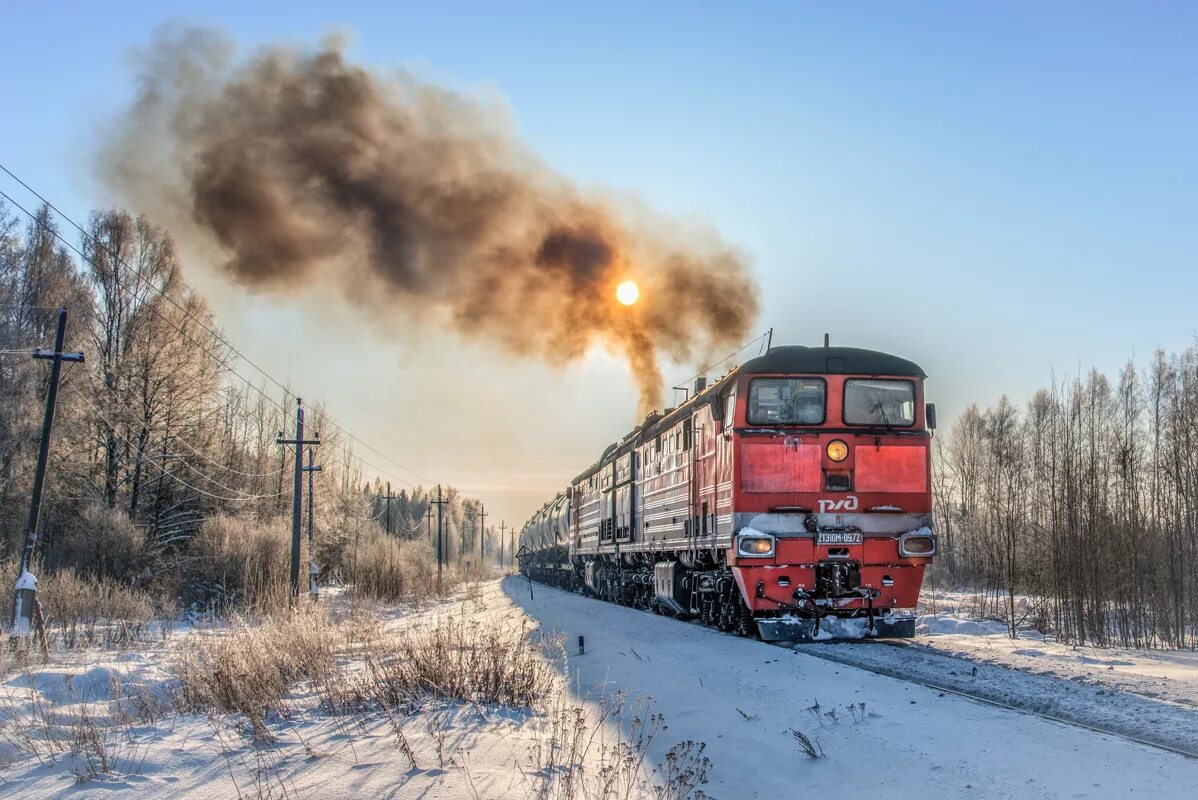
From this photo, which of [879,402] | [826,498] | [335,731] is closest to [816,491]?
[826,498]

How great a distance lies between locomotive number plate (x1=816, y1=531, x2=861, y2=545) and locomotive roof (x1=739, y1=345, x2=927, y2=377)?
240 centimetres

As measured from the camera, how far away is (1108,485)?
53.4ft

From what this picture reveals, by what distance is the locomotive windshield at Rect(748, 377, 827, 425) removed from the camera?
43.5 feet

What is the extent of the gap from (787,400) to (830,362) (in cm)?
92

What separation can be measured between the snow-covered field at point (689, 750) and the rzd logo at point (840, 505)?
9.66 ft

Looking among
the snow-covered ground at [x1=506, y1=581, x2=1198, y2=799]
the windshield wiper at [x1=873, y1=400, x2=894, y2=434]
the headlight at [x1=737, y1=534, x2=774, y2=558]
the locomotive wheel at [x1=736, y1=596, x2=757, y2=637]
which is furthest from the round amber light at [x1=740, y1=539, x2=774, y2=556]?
the windshield wiper at [x1=873, y1=400, x2=894, y2=434]

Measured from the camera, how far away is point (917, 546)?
513 inches

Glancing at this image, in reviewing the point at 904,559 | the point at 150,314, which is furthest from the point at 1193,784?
the point at 150,314

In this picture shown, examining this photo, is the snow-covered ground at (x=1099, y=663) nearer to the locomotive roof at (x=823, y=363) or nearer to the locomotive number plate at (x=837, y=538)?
the locomotive number plate at (x=837, y=538)

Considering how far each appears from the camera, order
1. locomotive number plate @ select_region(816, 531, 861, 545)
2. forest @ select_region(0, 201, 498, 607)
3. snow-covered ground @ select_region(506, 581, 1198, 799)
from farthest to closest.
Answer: forest @ select_region(0, 201, 498, 607) → locomotive number plate @ select_region(816, 531, 861, 545) → snow-covered ground @ select_region(506, 581, 1198, 799)

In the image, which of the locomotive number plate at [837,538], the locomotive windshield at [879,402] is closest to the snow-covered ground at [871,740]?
the locomotive number plate at [837,538]

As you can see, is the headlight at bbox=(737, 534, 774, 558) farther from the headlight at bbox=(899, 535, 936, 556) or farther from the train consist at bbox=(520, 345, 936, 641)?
the headlight at bbox=(899, 535, 936, 556)

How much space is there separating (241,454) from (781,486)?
3726 centimetres

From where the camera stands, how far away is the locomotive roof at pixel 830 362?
43.9ft
